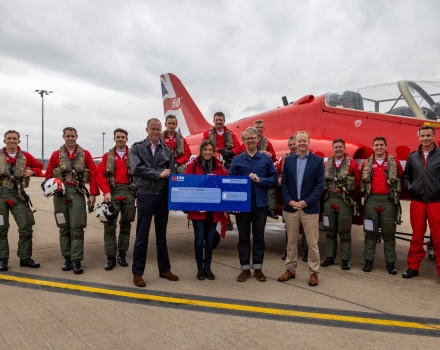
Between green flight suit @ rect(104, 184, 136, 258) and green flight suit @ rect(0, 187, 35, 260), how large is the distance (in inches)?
42.3

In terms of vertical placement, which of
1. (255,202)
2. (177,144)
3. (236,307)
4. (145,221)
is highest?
(177,144)

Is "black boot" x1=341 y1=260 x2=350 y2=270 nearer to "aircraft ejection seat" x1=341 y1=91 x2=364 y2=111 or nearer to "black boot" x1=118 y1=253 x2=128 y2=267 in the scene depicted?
"aircraft ejection seat" x1=341 y1=91 x2=364 y2=111

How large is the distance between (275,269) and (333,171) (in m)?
1.63

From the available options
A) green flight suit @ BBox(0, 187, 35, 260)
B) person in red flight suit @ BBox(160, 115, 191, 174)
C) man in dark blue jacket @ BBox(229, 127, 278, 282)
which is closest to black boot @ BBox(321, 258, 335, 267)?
man in dark blue jacket @ BBox(229, 127, 278, 282)

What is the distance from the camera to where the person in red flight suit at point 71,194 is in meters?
4.83

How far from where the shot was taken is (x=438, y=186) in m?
4.45

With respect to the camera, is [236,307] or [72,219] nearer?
[236,307]

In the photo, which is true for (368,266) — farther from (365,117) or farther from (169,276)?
(169,276)

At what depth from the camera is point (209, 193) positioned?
4445mm

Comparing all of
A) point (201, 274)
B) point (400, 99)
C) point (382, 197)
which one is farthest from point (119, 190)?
point (400, 99)

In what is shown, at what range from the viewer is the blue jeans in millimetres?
4449

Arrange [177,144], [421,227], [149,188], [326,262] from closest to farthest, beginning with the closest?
[149,188] < [421,227] < [326,262] < [177,144]

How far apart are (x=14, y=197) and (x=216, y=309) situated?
3286 mm

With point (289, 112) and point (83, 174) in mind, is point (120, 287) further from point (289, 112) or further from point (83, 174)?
point (289, 112)
